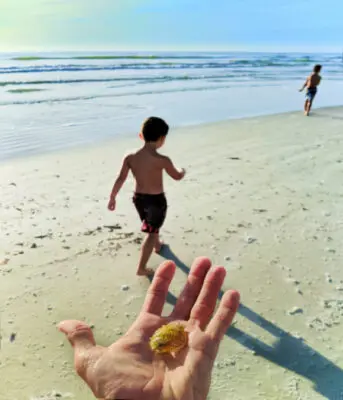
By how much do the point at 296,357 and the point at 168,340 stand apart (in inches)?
56.0

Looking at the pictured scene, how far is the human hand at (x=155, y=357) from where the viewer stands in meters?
1.97

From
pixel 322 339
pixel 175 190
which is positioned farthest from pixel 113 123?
pixel 322 339

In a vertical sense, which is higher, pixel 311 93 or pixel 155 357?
pixel 311 93

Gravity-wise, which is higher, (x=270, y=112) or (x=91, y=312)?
(x=270, y=112)

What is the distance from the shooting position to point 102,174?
A: 7.28m

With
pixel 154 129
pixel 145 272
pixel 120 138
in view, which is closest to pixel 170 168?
pixel 154 129

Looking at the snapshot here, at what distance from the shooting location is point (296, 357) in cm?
308

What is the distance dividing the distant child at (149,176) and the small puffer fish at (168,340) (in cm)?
198

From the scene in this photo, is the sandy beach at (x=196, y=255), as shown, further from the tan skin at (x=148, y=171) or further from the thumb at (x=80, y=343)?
the thumb at (x=80, y=343)

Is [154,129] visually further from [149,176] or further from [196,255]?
[196,255]

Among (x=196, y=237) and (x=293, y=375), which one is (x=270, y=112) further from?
(x=293, y=375)

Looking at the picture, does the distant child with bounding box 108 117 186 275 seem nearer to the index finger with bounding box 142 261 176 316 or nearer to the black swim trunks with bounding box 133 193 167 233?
the black swim trunks with bounding box 133 193 167 233

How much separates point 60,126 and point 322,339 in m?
9.98

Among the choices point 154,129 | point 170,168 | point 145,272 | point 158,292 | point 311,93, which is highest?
point 311,93
